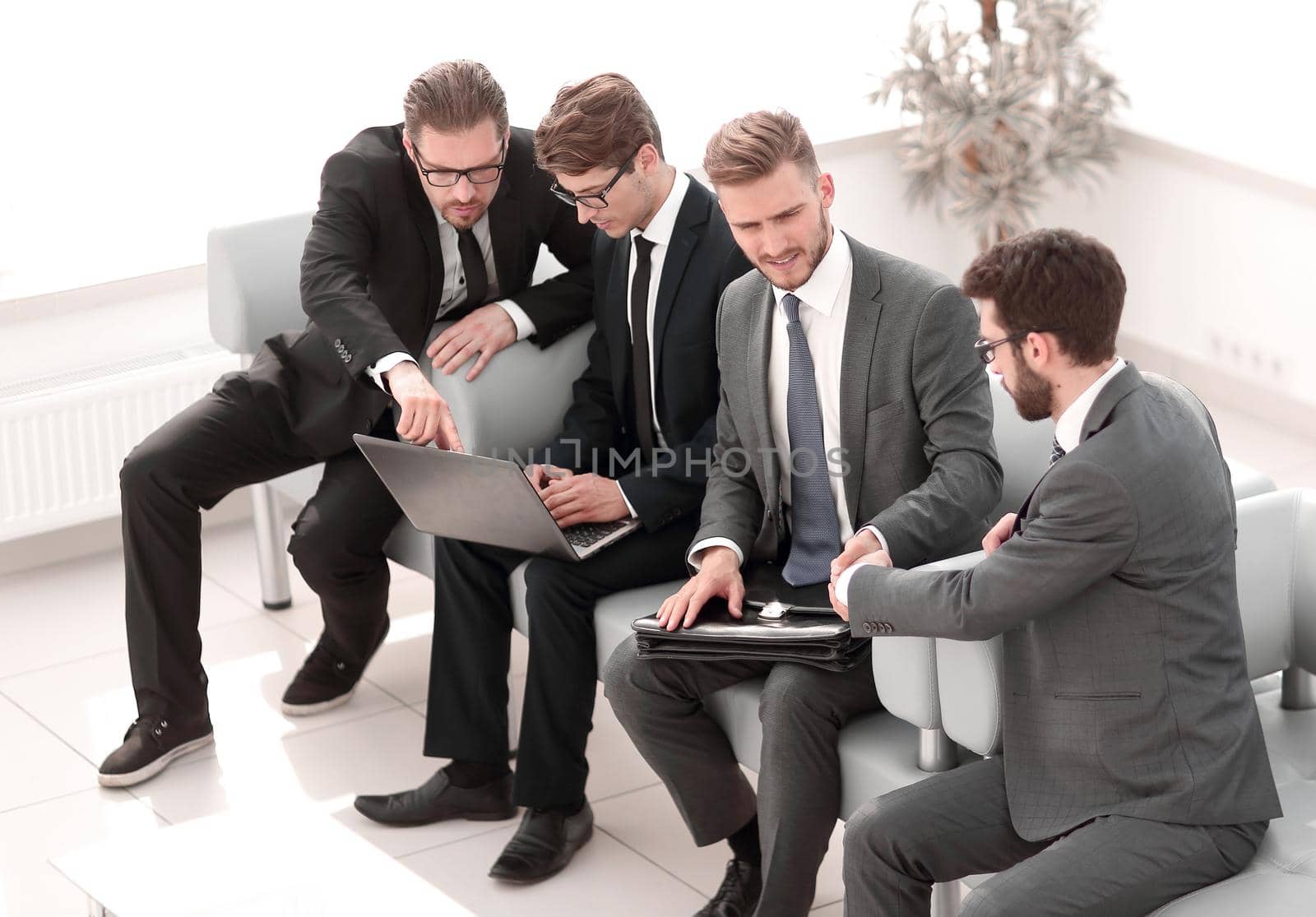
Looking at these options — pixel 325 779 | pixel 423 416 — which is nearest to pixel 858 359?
pixel 423 416

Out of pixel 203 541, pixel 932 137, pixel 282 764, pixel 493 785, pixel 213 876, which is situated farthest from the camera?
pixel 932 137

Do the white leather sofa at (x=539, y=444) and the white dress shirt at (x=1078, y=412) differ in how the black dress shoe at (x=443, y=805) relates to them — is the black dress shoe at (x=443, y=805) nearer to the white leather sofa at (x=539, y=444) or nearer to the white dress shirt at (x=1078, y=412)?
the white leather sofa at (x=539, y=444)

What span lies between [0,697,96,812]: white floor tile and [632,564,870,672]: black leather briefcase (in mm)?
1466

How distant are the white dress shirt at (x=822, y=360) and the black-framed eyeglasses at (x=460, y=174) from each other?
790 millimetres

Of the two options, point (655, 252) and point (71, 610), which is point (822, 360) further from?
point (71, 610)

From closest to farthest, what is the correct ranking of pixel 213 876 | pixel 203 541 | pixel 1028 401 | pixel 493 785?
1. pixel 1028 401
2. pixel 213 876
3. pixel 493 785
4. pixel 203 541

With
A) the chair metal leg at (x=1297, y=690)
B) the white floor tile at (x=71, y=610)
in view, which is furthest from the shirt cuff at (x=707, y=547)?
the white floor tile at (x=71, y=610)

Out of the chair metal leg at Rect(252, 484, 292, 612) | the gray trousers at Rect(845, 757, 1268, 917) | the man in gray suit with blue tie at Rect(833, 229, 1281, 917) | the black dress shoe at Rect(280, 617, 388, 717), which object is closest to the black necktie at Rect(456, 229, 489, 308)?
the black dress shoe at Rect(280, 617, 388, 717)

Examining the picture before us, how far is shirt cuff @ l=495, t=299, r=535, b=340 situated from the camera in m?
3.72

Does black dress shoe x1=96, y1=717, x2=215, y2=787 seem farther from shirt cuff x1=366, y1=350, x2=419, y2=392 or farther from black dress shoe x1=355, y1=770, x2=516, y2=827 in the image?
shirt cuff x1=366, y1=350, x2=419, y2=392

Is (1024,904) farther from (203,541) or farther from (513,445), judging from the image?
(203,541)

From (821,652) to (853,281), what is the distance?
2.08ft

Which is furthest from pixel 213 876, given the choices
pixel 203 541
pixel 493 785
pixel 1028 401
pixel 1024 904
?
pixel 203 541

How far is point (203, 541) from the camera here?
16.6 feet
